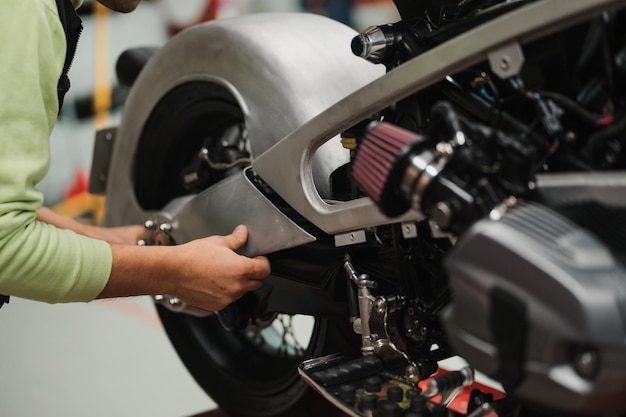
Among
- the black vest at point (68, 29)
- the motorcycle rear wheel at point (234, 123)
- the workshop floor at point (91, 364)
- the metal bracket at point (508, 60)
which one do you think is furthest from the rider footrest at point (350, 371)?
the workshop floor at point (91, 364)

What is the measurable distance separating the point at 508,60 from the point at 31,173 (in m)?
0.53

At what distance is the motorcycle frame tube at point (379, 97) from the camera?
0.70 meters

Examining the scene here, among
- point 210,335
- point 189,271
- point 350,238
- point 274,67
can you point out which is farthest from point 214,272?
point 210,335

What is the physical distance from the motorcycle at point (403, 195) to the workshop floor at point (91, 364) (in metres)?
0.28

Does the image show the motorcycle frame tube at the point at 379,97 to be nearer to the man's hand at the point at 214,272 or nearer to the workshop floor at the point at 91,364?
the man's hand at the point at 214,272

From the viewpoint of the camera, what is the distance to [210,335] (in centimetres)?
143

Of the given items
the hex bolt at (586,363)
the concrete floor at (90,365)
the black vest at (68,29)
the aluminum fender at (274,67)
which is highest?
the black vest at (68,29)

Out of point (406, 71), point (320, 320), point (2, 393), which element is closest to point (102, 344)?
point (2, 393)

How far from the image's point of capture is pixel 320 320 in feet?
3.86

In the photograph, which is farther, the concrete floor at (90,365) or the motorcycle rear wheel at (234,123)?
the concrete floor at (90,365)

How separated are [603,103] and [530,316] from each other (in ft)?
0.73

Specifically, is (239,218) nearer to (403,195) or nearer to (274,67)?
(274,67)

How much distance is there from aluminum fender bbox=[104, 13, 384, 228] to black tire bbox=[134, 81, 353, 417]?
0.15ft

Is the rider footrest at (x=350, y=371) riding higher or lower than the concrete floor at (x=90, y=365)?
higher
